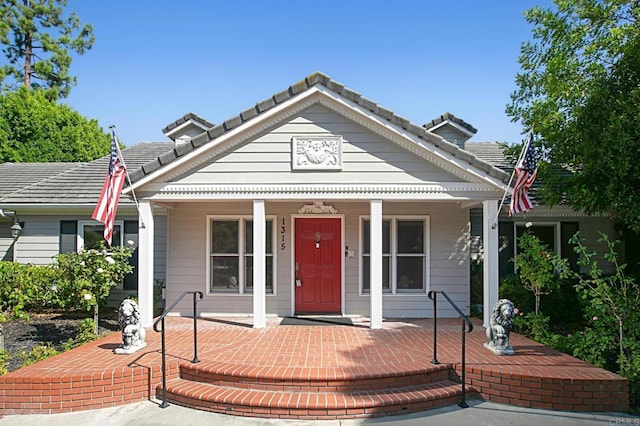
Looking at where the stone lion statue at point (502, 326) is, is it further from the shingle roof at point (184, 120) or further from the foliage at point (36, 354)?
the shingle roof at point (184, 120)

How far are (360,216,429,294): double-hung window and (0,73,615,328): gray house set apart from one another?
3 cm

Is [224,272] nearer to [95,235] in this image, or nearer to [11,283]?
[95,235]

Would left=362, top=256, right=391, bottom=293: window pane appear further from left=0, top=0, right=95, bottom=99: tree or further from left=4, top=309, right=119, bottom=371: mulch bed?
left=0, top=0, right=95, bottom=99: tree

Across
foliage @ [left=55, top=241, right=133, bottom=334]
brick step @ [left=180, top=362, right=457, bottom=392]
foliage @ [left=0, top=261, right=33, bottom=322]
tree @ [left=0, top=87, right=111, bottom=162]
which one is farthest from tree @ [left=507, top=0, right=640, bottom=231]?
tree @ [left=0, top=87, right=111, bottom=162]

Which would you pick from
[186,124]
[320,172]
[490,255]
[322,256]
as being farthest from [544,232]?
[186,124]

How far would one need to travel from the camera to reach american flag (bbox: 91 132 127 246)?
7.05 meters

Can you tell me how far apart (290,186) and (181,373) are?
380 cm

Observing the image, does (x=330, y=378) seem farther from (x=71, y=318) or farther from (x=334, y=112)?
(x=71, y=318)

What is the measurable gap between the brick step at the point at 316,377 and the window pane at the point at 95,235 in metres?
6.13

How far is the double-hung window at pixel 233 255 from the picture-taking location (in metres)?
9.62

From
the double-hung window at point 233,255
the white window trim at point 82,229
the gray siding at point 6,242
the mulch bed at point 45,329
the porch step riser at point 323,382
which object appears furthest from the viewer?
the gray siding at point 6,242

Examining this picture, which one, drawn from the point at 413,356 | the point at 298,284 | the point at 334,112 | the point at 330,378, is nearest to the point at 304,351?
the point at 330,378

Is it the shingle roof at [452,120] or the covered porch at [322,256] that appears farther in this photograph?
the shingle roof at [452,120]

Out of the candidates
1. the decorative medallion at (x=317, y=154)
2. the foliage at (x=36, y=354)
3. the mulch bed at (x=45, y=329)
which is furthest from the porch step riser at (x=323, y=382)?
the decorative medallion at (x=317, y=154)
